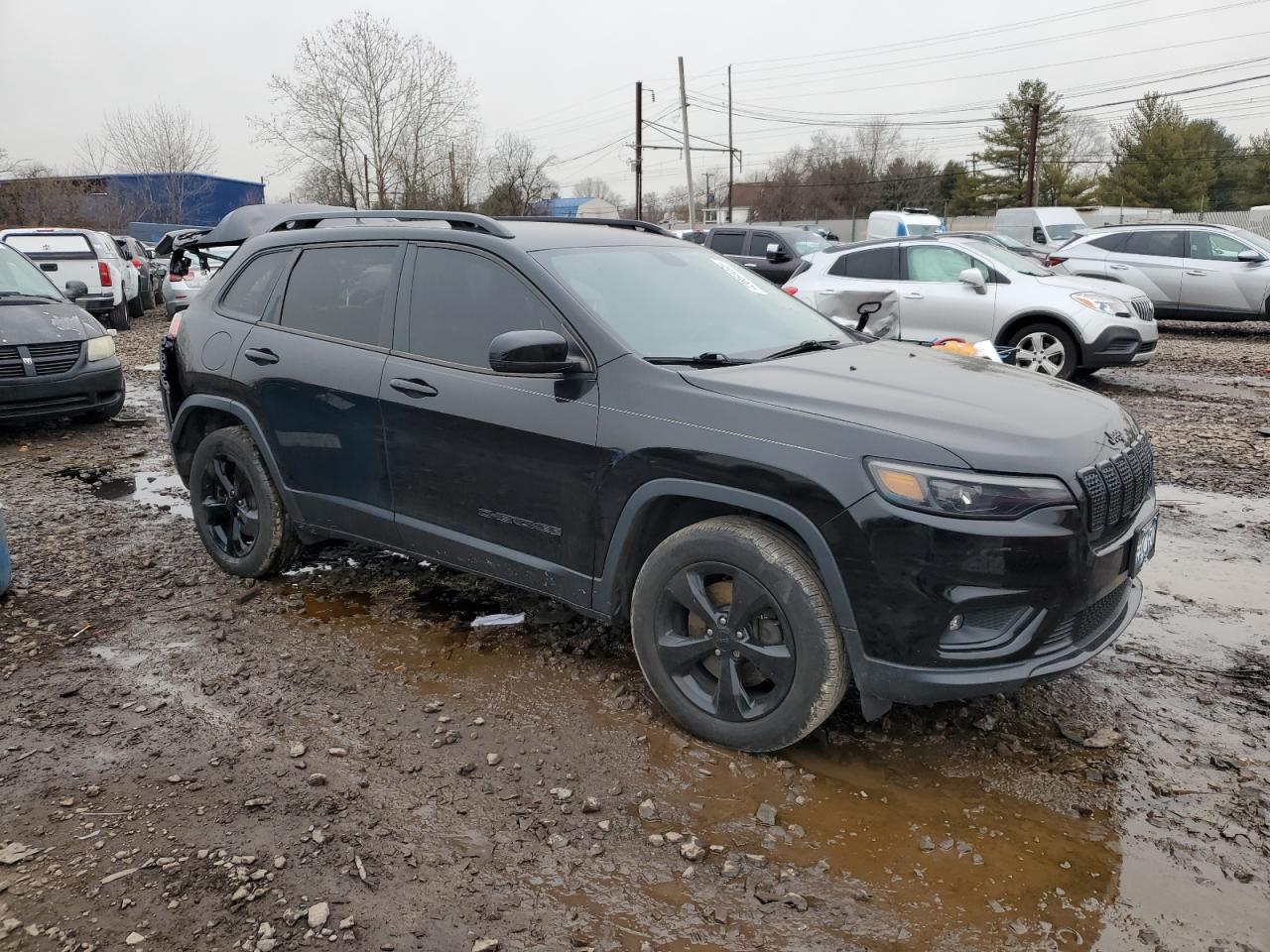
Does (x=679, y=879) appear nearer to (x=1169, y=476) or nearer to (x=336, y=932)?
(x=336, y=932)

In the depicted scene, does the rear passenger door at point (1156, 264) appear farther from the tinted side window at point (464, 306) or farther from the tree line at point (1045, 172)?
the tree line at point (1045, 172)

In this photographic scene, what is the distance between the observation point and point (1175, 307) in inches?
573

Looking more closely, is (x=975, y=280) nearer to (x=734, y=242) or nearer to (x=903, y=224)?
(x=734, y=242)

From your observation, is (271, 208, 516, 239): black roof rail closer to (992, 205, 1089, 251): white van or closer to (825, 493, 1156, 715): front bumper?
(825, 493, 1156, 715): front bumper

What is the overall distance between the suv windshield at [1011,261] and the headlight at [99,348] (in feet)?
29.5

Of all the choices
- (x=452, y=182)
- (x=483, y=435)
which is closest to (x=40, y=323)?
(x=483, y=435)

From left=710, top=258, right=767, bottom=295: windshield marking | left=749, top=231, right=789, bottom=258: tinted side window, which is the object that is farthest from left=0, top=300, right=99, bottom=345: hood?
left=749, top=231, right=789, bottom=258: tinted side window

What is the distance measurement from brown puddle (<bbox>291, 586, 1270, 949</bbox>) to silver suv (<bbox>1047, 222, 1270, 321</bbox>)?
44.8ft

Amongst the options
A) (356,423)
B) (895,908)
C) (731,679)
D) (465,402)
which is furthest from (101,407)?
(895,908)

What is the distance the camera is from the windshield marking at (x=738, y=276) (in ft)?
13.9

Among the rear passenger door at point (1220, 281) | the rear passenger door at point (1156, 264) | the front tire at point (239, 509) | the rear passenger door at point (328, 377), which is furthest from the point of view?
the rear passenger door at point (1156, 264)

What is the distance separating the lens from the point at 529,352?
320 cm

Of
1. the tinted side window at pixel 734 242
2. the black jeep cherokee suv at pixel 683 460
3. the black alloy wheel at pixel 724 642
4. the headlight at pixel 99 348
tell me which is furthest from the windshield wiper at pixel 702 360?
the tinted side window at pixel 734 242

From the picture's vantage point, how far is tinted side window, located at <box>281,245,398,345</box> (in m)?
4.08
